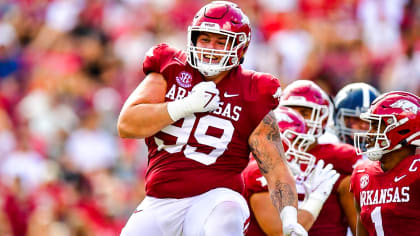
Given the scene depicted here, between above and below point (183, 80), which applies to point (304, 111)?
below

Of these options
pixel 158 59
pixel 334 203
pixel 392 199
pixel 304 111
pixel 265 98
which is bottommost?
pixel 334 203

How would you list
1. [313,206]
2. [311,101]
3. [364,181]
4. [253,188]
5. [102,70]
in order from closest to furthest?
[364,181], [313,206], [253,188], [311,101], [102,70]

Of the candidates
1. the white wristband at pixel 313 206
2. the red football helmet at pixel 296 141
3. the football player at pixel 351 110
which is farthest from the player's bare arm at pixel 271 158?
the football player at pixel 351 110

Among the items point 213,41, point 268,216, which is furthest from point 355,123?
point 213,41

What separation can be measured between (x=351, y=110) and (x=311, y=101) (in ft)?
1.57

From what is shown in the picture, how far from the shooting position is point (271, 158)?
4.78 meters

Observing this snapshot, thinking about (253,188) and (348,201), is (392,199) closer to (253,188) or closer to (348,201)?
(348,201)

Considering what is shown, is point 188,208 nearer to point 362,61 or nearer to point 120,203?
point 120,203

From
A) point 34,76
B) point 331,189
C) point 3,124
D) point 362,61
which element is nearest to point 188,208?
point 331,189

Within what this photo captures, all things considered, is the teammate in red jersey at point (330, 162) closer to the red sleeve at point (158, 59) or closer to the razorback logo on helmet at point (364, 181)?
the razorback logo on helmet at point (364, 181)

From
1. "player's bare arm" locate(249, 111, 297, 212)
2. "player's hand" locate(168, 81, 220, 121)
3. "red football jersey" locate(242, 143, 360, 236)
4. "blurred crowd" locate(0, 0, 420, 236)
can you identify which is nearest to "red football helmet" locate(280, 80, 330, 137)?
"red football jersey" locate(242, 143, 360, 236)

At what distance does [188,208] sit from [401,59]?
5530mm

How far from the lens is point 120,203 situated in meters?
9.70

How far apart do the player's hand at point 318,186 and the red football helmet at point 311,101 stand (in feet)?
1.20
